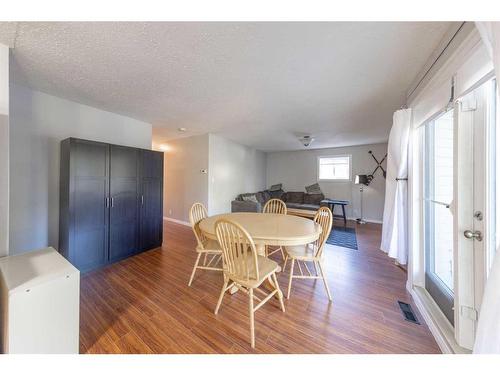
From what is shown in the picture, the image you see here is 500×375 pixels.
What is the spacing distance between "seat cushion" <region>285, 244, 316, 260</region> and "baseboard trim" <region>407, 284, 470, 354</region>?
997 mm

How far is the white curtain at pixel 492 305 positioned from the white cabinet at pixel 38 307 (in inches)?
84.6

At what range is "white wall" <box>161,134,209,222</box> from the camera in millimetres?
4477

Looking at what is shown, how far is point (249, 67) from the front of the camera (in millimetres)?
1741

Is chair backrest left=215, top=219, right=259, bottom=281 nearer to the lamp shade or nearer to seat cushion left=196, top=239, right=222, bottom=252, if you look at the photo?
seat cushion left=196, top=239, right=222, bottom=252

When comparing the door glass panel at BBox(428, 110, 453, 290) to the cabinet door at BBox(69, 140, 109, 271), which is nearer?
the door glass panel at BBox(428, 110, 453, 290)

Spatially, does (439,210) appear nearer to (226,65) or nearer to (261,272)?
(261,272)

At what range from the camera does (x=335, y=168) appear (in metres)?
6.12

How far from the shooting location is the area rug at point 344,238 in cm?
350

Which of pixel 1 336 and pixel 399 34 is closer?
pixel 1 336

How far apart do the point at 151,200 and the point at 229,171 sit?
2.45 m

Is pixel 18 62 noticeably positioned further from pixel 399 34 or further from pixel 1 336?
pixel 399 34

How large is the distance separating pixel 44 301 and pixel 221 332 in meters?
1.14

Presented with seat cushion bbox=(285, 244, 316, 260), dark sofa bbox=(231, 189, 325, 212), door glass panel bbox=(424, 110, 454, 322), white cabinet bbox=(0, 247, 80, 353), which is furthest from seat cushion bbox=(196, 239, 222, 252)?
dark sofa bbox=(231, 189, 325, 212)
